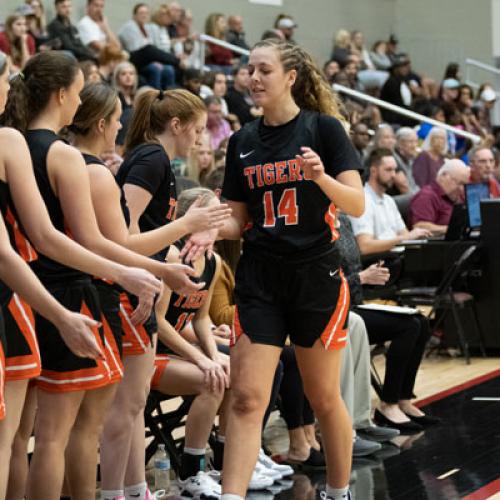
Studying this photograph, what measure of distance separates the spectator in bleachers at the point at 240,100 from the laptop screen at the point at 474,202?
460 cm

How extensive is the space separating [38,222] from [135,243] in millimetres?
614

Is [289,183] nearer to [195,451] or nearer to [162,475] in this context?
[195,451]

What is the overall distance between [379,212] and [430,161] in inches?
175

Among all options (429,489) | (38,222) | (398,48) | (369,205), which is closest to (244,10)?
(398,48)

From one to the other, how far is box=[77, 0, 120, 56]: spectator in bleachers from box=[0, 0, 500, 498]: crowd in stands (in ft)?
0.04

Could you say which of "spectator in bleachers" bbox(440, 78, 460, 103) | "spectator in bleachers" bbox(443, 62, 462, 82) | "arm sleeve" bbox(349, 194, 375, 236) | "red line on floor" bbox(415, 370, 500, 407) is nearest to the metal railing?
"spectator in bleachers" bbox(440, 78, 460, 103)

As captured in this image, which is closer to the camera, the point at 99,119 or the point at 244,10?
the point at 99,119

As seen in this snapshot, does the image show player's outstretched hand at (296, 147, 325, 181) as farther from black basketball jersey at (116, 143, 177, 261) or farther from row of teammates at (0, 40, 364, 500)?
black basketball jersey at (116, 143, 177, 261)

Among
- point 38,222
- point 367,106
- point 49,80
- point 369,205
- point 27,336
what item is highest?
point 49,80

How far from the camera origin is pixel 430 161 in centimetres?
1169

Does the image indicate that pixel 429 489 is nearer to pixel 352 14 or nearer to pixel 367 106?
pixel 367 106

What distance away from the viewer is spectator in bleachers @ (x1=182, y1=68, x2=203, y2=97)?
38.0 ft

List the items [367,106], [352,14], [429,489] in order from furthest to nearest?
1. [352,14]
2. [367,106]
3. [429,489]

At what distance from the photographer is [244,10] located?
52.6 feet
